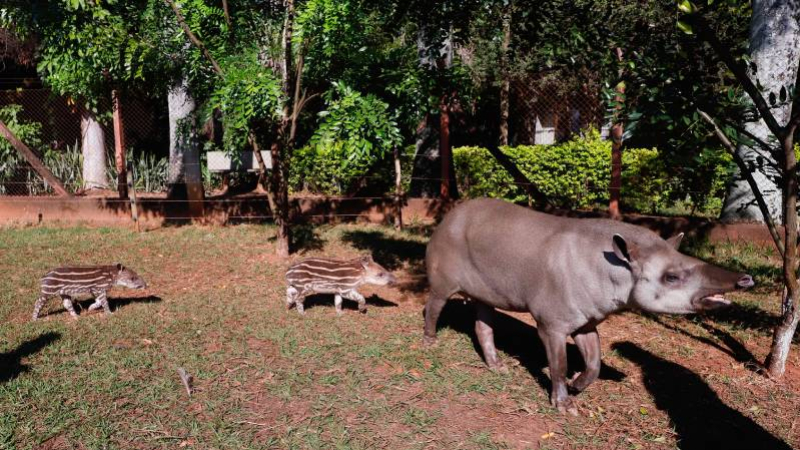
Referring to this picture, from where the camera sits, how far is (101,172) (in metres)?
15.9

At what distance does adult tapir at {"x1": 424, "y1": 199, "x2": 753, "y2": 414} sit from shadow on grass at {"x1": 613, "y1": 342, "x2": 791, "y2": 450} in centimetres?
80

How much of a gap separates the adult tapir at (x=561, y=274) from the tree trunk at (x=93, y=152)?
12599 mm

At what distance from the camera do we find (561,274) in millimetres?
4984

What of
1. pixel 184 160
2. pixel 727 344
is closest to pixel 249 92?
pixel 727 344

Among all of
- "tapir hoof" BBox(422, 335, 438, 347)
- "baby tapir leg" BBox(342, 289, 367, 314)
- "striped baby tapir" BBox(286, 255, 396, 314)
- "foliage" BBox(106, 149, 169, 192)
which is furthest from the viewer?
"foliage" BBox(106, 149, 169, 192)

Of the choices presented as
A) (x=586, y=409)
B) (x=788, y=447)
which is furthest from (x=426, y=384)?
(x=788, y=447)

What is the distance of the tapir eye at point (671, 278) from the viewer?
441 centimetres

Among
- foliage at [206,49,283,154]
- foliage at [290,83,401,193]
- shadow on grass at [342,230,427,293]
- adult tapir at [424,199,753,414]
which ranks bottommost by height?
shadow on grass at [342,230,427,293]

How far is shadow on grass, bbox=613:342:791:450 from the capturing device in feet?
15.3

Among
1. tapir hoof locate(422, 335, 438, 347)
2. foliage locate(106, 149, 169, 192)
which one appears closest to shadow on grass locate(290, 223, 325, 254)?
tapir hoof locate(422, 335, 438, 347)

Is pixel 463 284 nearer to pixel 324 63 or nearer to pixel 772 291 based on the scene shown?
pixel 324 63

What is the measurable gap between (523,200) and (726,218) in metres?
4.09

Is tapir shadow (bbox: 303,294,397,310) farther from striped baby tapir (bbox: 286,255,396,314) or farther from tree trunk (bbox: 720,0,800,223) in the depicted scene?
tree trunk (bbox: 720,0,800,223)

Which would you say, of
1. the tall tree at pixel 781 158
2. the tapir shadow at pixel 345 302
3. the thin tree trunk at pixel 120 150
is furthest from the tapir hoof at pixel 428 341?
the thin tree trunk at pixel 120 150
